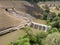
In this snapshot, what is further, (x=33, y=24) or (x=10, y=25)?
(x=33, y=24)

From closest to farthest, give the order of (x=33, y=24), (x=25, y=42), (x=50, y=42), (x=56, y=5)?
(x=50, y=42) < (x=25, y=42) < (x=33, y=24) < (x=56, y=5)

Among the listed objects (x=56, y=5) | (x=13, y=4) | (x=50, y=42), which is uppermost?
(x=50, y=42)

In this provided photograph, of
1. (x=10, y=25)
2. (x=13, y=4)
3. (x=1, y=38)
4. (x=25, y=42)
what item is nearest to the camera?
(x=25, y=42)

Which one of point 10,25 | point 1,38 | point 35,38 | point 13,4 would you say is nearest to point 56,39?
point 35,38

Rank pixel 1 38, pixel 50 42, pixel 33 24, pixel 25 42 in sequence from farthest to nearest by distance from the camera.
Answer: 1. pixel 33 24
2. pixel 1 38
3. pixel 25 42
4. pixel 50 42

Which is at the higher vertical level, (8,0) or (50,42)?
(50,42)

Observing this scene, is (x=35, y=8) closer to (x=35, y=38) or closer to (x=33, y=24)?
(x=33, y=24)

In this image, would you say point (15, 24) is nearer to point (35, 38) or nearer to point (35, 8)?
point (35, 38)

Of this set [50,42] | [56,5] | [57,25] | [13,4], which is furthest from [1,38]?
[56,5]

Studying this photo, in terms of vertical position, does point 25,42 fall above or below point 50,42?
below
